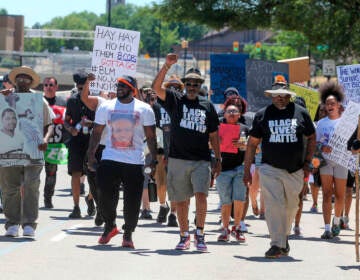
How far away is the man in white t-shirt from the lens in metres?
12.6

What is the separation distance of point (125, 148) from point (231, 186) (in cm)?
211

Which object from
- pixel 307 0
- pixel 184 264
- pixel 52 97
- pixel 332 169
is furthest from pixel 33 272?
pixel 307 0

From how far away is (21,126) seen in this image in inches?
535

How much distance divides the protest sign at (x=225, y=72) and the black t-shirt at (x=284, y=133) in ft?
23.8

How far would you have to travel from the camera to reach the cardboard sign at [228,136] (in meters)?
14.3

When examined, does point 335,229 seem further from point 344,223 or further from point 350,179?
point 344,223

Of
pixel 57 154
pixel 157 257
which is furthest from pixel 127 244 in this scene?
pixel 57 154

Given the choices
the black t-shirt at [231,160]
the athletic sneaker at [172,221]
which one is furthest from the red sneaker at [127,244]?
the athletic sneaker at [172,221]

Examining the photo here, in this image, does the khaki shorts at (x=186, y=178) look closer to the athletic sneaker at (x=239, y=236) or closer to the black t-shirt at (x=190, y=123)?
the black t-shirt at (x=190, y=123)

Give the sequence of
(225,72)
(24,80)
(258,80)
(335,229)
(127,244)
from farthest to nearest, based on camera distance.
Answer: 1. (225,72)
2. (258,80)
3. (335,229)
4. (24,80)
5. (127,244)

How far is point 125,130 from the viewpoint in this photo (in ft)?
41.2

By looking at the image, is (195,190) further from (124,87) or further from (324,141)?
(324,141)

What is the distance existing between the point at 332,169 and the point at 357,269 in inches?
134

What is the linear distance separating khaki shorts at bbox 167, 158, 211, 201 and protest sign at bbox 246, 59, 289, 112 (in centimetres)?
577
